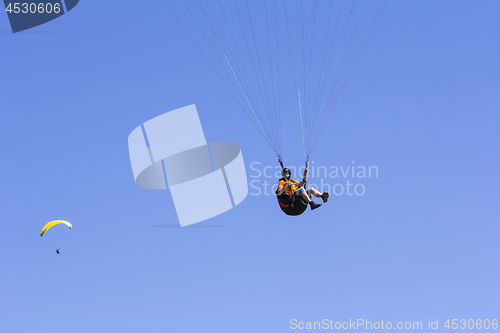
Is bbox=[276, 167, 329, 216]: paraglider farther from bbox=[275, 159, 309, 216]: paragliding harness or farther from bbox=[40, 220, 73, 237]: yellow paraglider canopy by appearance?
bbox=[40, 220, 73, 237]: yellow paraglider canopy

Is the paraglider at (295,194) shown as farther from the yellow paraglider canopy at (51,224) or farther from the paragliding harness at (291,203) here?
the yellow paraglider canopy at (51,224)

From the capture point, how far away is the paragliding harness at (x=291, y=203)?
1984 centimetres

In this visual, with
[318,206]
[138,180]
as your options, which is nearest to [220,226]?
[138,180]

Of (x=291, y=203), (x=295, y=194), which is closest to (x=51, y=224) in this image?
(x=291, y=203)

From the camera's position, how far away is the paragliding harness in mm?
19844

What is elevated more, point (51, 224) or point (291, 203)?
point (51, 224)

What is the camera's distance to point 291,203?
20.0m

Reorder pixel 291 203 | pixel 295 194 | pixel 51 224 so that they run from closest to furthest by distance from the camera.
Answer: pixel 295 194
pixel 291 203
pixel 51 224

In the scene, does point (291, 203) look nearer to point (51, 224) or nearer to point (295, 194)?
point (295, 194)

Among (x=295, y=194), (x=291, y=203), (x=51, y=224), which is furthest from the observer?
(x=51, y=224)

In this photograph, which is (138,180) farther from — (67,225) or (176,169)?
(67,225)

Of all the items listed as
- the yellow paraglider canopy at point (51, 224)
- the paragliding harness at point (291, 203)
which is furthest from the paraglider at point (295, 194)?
the yellow paraglider canopy at point (51, 224)

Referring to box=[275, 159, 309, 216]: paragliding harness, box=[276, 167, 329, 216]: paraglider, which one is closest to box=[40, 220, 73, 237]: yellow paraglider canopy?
box=[275, 159, 309, 216]: paragliding harness

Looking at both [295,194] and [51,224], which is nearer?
[295,194]
